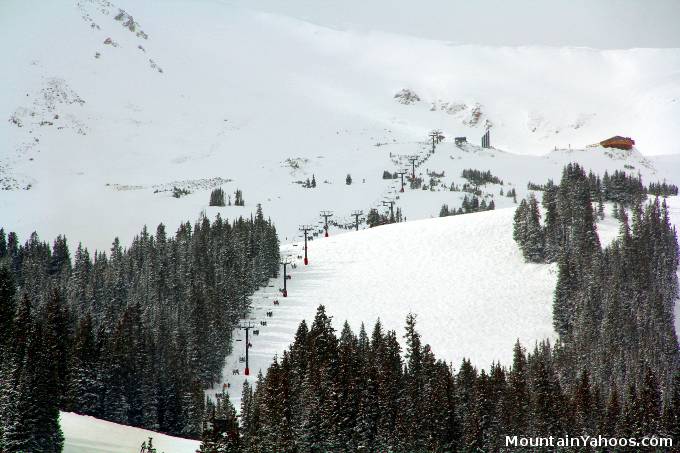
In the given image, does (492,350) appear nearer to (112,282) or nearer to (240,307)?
(240,307)

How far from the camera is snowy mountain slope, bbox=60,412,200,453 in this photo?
6452 centimetres

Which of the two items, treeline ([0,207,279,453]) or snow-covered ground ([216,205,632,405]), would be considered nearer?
treeline ([0,207,279,453])

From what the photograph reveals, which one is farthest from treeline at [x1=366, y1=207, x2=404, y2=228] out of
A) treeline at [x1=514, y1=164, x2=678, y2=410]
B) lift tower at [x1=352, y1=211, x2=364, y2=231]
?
treeline at [x1=514, y1=164, x2=678, y2=410]

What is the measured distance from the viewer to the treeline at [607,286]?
95.9 meters

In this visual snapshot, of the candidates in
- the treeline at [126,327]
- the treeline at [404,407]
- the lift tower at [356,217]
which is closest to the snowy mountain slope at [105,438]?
the treeline at [126,327]

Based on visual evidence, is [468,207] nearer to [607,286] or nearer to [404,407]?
[607,286]

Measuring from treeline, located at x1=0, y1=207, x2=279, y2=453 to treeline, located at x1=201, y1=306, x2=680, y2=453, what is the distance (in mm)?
11094

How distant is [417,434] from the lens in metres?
70.4

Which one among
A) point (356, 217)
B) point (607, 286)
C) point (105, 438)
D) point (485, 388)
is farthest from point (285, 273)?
point (105, 438)

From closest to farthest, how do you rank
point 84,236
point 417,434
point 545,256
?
point 417,434, point 545,256, point 84,236

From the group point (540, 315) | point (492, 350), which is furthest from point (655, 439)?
point (540, 315)

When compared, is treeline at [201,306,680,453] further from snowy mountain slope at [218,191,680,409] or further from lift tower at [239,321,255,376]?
snowy mountain slope at [218,191,680,409]

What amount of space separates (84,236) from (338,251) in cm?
7597

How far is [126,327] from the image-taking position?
299 ft
